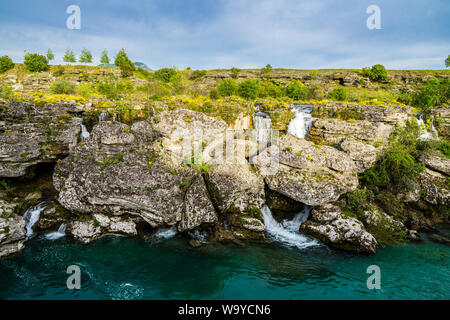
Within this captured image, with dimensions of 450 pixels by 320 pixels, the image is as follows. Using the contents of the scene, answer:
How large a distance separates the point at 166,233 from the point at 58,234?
8.21m

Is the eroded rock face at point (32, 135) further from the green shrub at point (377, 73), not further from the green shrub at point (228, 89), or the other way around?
the green shrub at point (377, 73)

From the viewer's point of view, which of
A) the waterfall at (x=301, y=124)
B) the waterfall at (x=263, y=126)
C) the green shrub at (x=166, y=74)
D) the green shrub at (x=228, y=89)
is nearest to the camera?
the waterfall at (x=263, y=126)

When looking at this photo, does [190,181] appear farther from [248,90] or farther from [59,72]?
[59,72]

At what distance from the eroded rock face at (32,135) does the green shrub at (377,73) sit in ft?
307

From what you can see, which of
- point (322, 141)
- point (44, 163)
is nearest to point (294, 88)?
point (322, 141)

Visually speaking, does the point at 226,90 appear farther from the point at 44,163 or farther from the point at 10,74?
the point at 10,74

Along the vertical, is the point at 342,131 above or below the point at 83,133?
above

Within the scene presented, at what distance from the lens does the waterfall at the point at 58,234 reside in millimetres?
14933

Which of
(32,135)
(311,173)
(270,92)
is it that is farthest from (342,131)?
(270,92)

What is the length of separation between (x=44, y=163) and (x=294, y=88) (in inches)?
1971

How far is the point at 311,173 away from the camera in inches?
682

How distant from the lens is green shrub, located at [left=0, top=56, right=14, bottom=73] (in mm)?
57750

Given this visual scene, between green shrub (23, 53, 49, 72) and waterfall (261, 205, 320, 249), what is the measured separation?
79.9 m

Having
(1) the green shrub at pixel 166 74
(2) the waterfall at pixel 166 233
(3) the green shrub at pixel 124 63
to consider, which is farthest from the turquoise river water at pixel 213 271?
(3) the green shrub at pixel 124 63
